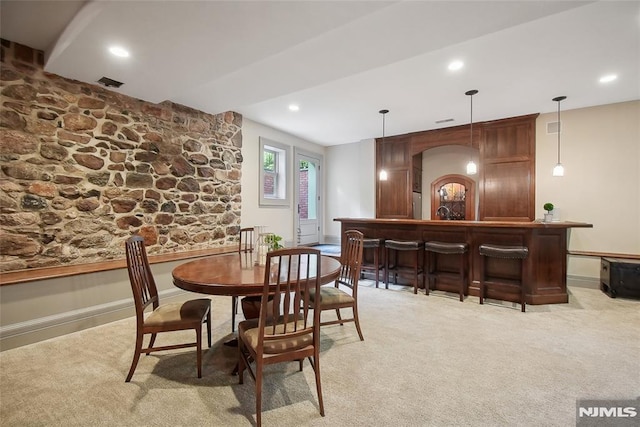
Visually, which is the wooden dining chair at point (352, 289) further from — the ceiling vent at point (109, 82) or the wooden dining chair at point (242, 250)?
the ceiling vent at point (109, 82)

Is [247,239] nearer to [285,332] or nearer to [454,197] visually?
[285,332]

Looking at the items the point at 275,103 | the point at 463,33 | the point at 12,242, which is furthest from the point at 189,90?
the point at 463,33

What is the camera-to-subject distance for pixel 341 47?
Answer: 2.54 meters

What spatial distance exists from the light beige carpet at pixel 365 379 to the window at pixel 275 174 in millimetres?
3240

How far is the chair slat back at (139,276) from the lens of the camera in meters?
1.99

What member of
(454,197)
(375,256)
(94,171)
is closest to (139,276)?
(94,171)

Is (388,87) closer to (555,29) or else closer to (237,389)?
(555,29)

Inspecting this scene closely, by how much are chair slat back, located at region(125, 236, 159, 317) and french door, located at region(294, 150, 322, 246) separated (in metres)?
4.61

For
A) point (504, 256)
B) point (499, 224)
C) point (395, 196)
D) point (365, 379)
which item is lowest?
point (365, 379)

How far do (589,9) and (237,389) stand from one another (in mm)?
3899

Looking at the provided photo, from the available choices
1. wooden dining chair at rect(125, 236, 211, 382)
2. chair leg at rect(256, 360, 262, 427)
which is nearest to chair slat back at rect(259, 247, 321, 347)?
chair leg at rect(256, 360, 262, 427)

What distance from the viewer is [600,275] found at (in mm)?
4352

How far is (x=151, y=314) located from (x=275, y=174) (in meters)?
4.27

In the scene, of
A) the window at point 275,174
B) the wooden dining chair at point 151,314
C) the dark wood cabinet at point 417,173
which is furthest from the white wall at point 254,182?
the wooden dining chair at point 151,314
